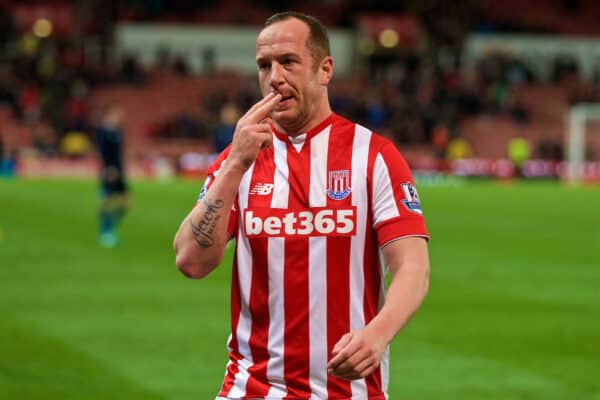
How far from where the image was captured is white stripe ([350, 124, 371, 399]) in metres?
3.77

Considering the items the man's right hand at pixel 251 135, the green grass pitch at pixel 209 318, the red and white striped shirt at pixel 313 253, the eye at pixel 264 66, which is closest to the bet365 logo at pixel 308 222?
the red and white striped shirt at pixel 313 253

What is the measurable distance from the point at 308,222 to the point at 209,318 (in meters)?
7.38

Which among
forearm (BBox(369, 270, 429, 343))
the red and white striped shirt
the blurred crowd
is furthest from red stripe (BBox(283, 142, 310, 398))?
the blurred crowd

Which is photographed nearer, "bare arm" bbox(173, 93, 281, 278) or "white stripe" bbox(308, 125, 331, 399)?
"bare arm" bbox(173, 93, 281, 278)

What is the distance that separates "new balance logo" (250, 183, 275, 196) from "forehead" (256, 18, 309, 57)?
44 cm

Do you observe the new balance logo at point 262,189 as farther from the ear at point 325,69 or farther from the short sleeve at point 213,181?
the ear at point 325,69

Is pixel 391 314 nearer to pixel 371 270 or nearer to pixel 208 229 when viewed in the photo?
pixel 371 270

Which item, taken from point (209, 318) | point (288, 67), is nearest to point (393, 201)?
point (288, 67)

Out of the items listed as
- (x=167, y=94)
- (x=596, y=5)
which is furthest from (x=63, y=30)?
(x=596, y=5)

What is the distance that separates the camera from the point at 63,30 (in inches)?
1855

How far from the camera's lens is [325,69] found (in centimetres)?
380

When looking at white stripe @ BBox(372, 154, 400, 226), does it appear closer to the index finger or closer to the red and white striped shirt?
the red and white striped shirt

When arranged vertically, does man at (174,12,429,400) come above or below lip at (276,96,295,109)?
below

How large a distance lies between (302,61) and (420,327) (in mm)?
7209
